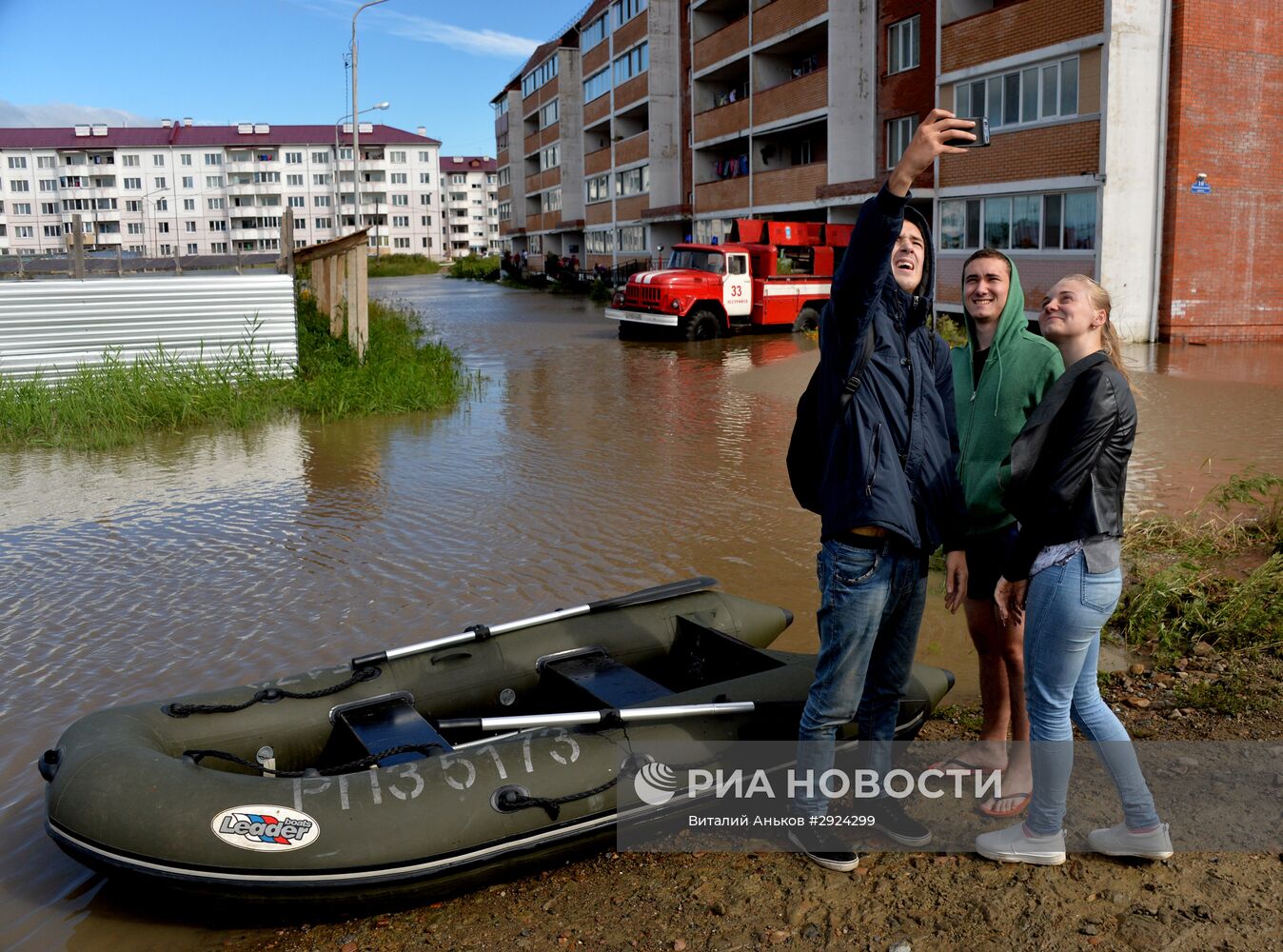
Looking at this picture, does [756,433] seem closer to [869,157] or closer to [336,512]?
[336,512]

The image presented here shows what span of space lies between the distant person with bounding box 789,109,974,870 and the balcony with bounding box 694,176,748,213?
97.7 ft

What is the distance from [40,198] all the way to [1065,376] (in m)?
116

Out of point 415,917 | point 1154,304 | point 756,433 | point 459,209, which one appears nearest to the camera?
point 415,917

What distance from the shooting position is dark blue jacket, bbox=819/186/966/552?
3.06m

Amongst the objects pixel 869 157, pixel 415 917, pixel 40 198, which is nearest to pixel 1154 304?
pixel 869 157

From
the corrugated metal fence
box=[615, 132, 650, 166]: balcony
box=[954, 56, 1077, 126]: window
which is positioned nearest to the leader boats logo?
the corrugated metal fence

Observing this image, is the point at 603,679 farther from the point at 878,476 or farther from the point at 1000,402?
the point at 1000,402

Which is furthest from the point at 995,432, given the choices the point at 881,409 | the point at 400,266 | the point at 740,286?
the point at 400,266

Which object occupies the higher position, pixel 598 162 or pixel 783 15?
pixel 783 15

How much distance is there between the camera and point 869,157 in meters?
26.8

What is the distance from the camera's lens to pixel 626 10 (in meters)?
44.2

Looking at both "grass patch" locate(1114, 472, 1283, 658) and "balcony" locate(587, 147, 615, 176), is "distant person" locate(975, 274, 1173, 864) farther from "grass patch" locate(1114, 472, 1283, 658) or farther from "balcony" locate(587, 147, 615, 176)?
"balcony" locate(587, 147, 615, 176)

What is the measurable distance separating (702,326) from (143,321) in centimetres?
1211

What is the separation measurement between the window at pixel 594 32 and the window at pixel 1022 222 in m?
29.4
